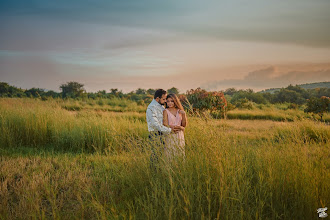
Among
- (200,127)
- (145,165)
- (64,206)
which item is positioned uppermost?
(200,127)

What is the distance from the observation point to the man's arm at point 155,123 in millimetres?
5561

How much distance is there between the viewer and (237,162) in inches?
145

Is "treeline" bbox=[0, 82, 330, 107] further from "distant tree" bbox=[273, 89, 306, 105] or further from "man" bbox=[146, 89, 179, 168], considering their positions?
"man" bbox=[146, 89, 179, 168]

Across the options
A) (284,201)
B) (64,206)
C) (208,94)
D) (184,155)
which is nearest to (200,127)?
(184,155)

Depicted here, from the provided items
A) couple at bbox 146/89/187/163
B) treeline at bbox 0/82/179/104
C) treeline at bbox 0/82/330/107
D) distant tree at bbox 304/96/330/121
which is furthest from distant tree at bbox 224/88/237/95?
couple at bbox 146/89/187/163

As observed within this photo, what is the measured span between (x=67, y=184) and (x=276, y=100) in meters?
43.7

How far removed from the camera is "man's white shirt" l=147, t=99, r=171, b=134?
5594mm

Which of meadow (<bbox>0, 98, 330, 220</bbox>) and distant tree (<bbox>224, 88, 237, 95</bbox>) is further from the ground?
distant tree (<bbox>224, 88, 237, 95</bbox>)

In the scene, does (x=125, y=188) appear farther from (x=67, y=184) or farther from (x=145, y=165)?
(x=67, y=184)

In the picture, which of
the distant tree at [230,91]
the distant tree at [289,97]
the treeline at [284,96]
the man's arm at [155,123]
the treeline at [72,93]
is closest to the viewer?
the man's arm at [155,123]

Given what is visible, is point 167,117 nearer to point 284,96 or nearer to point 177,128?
point 177,128

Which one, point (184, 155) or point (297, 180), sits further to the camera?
point (184, 155)

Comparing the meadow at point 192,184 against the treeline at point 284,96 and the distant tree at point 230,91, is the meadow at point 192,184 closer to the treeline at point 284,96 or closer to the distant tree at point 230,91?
the treeline at point 284,96

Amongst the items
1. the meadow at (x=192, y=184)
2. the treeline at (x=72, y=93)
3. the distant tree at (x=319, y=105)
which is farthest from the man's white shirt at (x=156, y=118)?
the treeline at (x=72, y=93)
